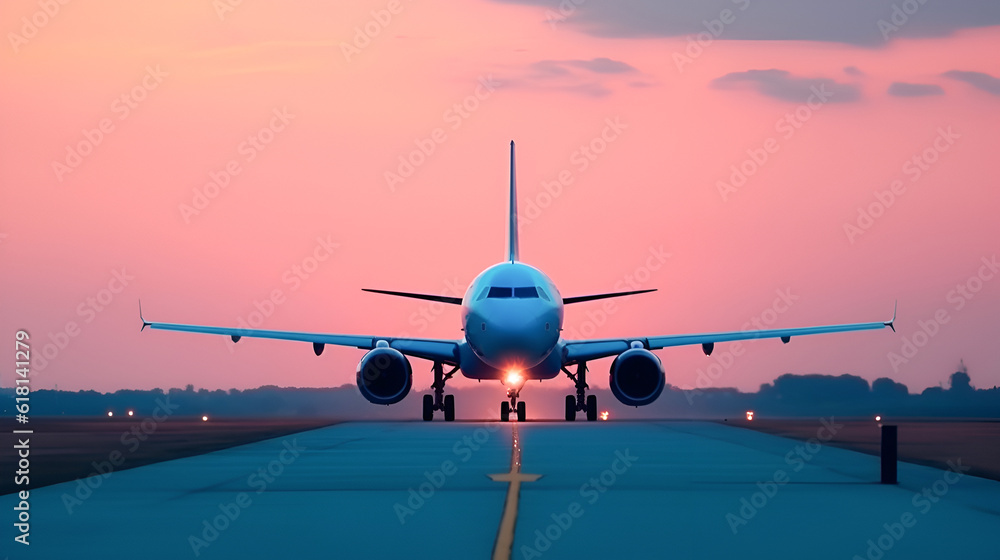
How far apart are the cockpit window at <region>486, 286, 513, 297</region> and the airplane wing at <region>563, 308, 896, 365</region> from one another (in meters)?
6.55

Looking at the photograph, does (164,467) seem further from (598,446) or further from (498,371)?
(498,371)

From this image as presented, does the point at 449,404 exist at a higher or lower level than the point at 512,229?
lower

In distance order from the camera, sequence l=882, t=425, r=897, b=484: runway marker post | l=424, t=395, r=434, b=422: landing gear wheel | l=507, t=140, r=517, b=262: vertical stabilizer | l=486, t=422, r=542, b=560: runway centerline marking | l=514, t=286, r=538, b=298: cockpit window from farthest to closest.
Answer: l=507, t=140, r=517, b=262: vertical stabilizer, l=424, t=395, r=434, b=422: landing gear wheel, l=514, t=286, r=538, b=298: cockpit window, l=882, t=425, r=897, b=484: runway marker post, l=486, t=422, r=542, b=560: runway centerline marking

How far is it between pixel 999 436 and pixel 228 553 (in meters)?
26.2

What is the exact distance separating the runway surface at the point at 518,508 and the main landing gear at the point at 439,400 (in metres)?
20.9

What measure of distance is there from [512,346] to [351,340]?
9466mm

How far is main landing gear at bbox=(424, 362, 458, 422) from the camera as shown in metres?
46.2

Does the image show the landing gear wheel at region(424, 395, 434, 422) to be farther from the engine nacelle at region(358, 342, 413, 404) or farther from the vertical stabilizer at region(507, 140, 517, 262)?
the vertical stabilizer at region(507, 140, 517, 262)

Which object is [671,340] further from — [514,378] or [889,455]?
[889,455]

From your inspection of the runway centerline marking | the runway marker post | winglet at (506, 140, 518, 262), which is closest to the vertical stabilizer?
winglet at (506, 140, 518, 262)

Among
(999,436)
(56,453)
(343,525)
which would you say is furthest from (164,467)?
(999,436)

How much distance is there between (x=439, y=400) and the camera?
46375mm

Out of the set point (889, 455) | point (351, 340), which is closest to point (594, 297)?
point (351, 340)

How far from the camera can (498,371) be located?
145 feet
